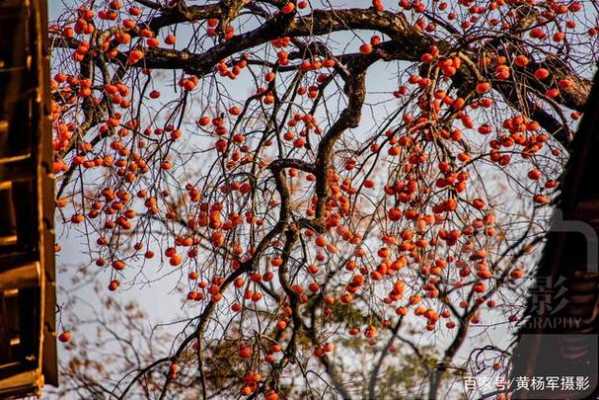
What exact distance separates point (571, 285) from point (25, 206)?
2.06 m

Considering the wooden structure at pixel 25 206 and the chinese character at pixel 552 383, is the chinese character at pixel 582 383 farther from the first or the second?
the wooden structure at pixel 25 206

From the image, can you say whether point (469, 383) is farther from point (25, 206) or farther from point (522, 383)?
point (25, 206)

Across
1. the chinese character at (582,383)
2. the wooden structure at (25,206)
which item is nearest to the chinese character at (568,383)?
the chinese character at (582,383)

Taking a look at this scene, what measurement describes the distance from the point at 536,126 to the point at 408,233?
1113 millimetres

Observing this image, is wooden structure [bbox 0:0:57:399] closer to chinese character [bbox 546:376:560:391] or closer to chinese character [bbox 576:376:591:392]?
chinese character [bbox 546:376:560:391]

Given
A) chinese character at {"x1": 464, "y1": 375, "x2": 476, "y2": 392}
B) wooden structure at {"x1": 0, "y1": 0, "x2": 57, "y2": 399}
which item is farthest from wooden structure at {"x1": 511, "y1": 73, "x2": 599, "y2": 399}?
chinese character at {"x1": 464, "y1": 375, "x2": 476, "y2": 392}

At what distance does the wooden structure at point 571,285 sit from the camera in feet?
8.73

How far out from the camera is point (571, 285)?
275 cm

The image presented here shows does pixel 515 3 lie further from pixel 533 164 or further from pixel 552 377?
pixel 552 377

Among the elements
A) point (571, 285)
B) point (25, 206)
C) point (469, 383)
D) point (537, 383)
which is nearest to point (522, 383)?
point (537, 383)

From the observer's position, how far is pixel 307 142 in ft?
18.6

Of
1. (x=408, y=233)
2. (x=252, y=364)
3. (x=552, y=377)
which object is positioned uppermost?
(x=408, y=233)

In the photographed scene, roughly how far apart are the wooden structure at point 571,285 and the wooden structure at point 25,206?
1.88 meters

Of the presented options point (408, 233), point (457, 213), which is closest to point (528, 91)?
point (457, 213)
